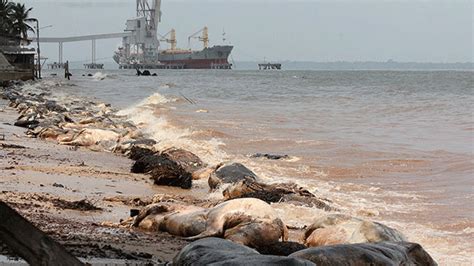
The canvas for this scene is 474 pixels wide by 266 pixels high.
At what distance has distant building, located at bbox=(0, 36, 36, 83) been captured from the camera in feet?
191

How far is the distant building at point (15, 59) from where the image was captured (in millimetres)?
58219

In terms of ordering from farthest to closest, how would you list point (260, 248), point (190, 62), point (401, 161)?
point (190, 62) → point (401, 161) → point (260, 248)

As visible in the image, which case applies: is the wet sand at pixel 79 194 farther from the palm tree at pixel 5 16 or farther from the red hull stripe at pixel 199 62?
the red hull stripe at pixel 199 62

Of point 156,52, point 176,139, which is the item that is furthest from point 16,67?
point 156,52

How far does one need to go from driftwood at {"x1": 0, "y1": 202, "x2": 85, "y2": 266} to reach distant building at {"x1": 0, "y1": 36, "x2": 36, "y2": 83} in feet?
179

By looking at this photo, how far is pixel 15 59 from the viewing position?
222 ft

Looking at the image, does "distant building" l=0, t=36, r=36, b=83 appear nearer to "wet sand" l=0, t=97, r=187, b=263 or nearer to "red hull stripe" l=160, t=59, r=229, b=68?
"wet sand" l=0, t=97, r=187, b=263

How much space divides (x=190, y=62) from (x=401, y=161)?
562 ft

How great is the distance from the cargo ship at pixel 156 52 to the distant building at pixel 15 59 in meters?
101

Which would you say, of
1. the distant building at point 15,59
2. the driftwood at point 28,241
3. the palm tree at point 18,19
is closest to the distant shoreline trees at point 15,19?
the palm tree at point 18,19

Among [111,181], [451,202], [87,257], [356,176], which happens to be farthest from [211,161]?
[87,257]

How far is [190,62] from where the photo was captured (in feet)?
610

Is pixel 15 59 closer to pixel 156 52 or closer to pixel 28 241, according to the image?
pixel 28 241

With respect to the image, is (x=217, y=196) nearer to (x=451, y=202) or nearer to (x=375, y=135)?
(x=451, y=202)
